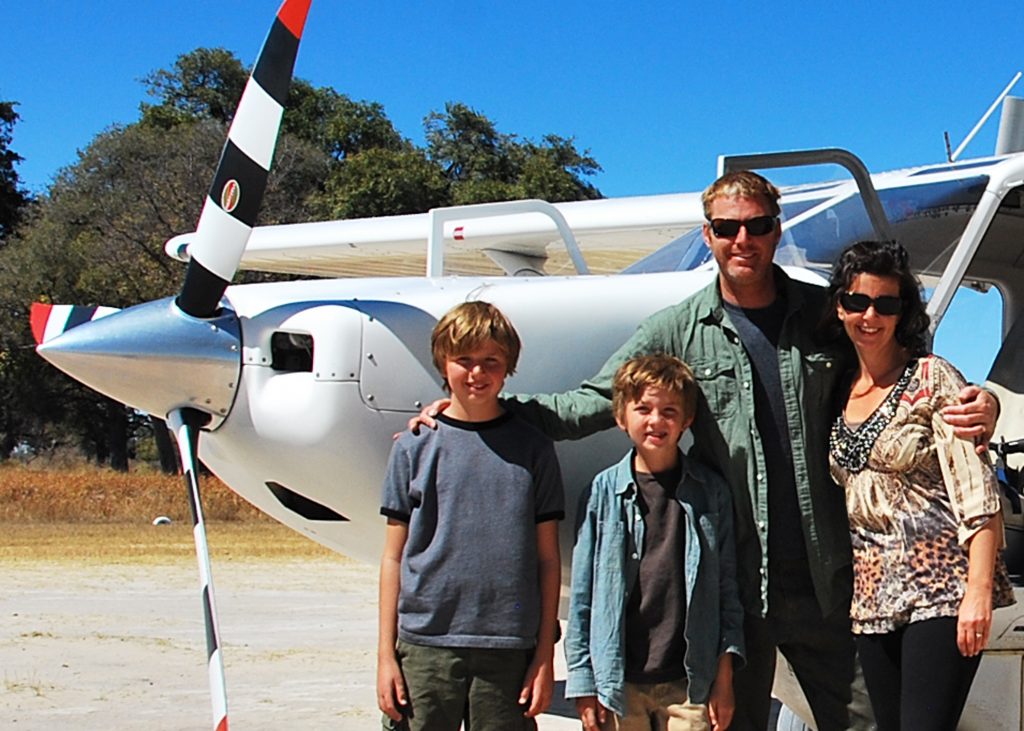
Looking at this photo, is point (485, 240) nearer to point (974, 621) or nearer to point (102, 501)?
point (974, 621)

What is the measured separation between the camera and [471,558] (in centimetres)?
311

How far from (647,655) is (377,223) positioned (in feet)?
18.7

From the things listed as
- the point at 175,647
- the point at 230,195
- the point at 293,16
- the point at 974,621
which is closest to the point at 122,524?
the point at 175,647

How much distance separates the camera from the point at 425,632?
10.2ft

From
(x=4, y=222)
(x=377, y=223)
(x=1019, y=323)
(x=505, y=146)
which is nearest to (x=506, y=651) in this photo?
(x=1019, y=323)

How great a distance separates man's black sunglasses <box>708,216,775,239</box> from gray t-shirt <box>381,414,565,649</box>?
73 centimetres

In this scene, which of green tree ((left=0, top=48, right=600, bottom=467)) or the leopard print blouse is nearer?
the leopard print blouse

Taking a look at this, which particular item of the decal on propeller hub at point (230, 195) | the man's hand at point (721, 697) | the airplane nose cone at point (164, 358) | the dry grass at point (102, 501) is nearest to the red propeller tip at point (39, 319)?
the airplane nose cone at point (164, 358)

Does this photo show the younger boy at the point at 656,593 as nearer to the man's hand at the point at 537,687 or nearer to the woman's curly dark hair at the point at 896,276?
the man's hand at the point at 537,687

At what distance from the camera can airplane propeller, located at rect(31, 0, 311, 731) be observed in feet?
11.9

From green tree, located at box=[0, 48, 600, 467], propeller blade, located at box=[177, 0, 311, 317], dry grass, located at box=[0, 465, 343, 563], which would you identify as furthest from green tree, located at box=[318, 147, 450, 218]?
propeller blade, located at box=[177, 0, 311, 317]

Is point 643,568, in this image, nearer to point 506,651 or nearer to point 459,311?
point 506,651

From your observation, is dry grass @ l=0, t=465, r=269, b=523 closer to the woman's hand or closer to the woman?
the woman

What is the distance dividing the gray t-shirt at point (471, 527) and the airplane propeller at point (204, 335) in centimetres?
73
